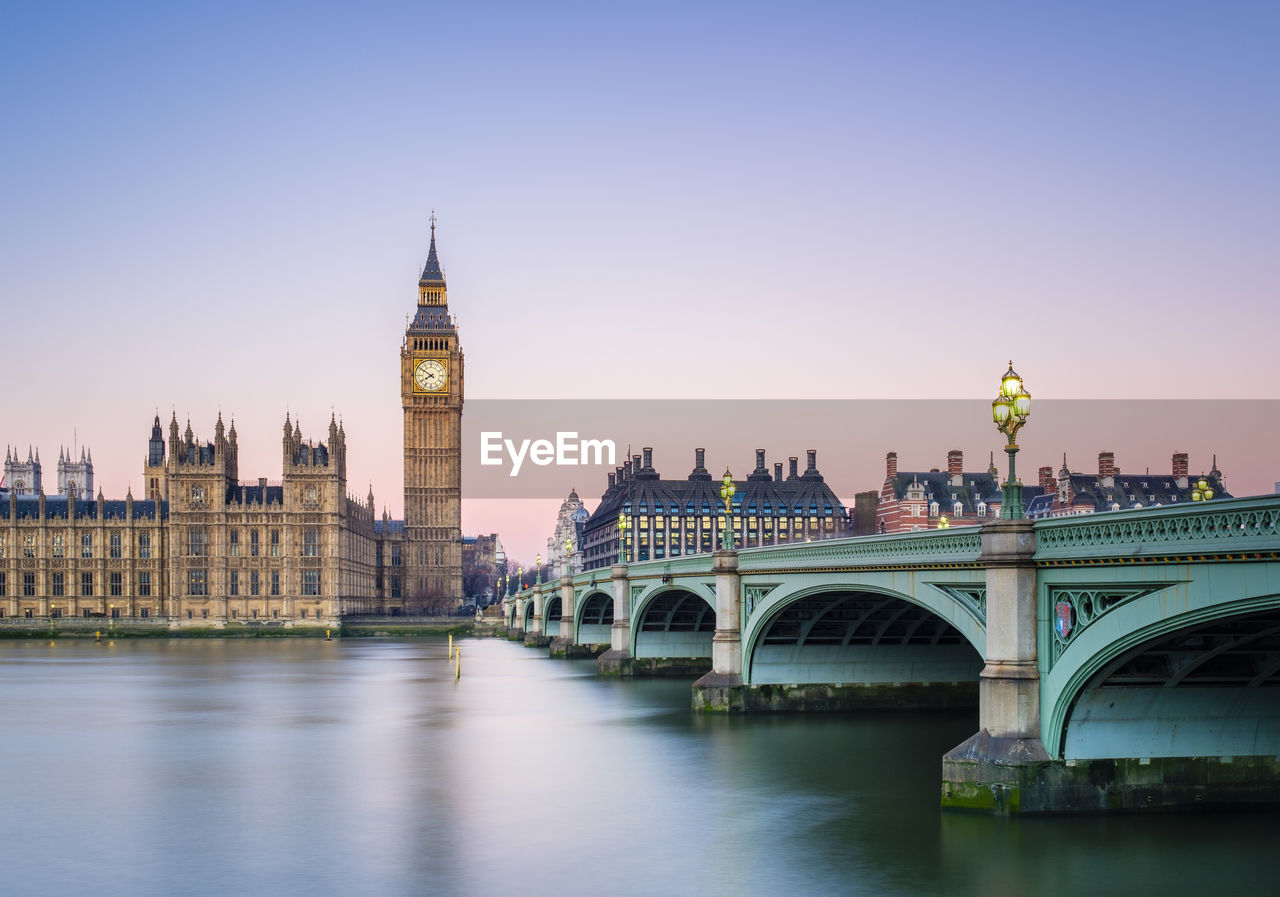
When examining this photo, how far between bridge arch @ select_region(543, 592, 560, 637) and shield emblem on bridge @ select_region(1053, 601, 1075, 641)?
91.0 meters

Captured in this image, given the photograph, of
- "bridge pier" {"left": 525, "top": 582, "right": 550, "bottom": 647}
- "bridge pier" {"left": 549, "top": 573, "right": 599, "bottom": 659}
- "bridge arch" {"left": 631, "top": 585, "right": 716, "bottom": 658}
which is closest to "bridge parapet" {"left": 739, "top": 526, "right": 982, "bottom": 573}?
"bridge arch" {"left": 631, "top": 585, "right": 716, "bottom": 658}

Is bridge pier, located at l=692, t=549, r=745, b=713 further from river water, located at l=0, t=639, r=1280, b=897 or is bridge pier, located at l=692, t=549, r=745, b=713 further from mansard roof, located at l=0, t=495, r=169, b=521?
mansard roof, located at l=0, t=495, r=169, b=521

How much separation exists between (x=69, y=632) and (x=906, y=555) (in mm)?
135679

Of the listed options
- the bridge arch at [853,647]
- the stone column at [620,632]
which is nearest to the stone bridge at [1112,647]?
the bridge arch at [853,647]

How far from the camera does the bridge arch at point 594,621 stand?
96562 millimetres

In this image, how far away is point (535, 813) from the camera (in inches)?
1264

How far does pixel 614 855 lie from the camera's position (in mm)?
27281

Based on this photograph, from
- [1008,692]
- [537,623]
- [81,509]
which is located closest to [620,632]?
[1008,692]

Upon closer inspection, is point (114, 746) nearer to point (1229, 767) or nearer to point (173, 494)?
point (1229, 767)

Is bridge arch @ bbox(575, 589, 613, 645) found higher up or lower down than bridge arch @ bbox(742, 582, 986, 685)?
lower down

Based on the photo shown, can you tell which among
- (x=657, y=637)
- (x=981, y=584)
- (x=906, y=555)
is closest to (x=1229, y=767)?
(x=981, y=584)

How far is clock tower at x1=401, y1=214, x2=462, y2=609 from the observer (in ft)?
597

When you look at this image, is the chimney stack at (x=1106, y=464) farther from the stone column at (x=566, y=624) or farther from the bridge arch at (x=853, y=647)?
the bridge arch at (x=853, y=647)

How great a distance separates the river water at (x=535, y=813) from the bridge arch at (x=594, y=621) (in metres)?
36.0
